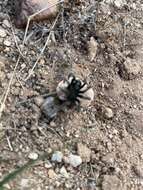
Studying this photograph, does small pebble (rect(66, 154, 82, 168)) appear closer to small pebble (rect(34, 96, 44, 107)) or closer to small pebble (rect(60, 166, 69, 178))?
small pebble (rect(60, 166, 69, 178))

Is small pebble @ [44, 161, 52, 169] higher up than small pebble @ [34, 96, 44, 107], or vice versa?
small pebble @ [34, 96, 44, 107]

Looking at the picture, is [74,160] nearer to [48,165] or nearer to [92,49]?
[48,165]

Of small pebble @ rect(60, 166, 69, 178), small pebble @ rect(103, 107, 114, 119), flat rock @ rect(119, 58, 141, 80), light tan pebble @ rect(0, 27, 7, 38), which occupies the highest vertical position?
light tan pebble @ rect(0, 27, 7, 38)

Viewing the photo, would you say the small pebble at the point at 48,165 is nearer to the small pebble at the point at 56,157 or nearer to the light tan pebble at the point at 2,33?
the small pebble at the point at 56,157

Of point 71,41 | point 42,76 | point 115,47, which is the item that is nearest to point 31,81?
point 42,76

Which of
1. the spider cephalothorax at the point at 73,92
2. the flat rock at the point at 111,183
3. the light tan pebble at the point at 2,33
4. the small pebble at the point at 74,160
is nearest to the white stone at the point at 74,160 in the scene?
the small pebble at the point at 74,160

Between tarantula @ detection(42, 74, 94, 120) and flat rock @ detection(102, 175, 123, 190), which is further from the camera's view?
tarantula @ detection(42, 74, 94, 120)

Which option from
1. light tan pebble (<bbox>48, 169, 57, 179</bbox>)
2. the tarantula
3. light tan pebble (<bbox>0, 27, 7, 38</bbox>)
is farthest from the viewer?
light tan pebble (<bbox>0, 27, 7, 38</bbox>)

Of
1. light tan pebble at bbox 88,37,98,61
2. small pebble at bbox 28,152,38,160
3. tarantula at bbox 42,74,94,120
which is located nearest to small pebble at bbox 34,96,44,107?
tarantula at bbox 42,74,94,120
